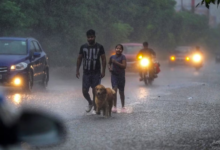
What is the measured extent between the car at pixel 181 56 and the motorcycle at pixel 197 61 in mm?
1279

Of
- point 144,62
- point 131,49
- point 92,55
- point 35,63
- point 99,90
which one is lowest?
point 99,90

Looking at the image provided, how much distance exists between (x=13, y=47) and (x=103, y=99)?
6956mm

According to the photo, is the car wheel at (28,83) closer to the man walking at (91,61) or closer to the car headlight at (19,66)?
the car headlight at (19,66)

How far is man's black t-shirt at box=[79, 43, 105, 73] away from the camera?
37.5 feet

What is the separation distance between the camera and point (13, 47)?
55.9ft

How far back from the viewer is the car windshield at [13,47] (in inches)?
663

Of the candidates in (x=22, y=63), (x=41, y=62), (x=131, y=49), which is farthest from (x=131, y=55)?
(x=22, y=63)

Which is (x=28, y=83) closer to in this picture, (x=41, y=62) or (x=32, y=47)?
(x=32, y=47)

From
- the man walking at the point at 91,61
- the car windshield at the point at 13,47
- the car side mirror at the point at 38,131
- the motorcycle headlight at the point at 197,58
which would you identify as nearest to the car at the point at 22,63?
the car windshield at the point at 13,47

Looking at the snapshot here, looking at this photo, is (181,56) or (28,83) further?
(181,56)

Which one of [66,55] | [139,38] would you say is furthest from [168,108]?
[139,38]

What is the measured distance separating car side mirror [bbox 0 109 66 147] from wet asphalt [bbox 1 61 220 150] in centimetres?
17

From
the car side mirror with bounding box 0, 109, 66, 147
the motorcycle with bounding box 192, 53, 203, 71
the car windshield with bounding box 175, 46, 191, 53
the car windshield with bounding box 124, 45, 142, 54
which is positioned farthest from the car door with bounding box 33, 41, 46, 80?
→ the car windshield with bounding box 175, 46, 191, 53

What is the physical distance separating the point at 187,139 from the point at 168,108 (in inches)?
169
